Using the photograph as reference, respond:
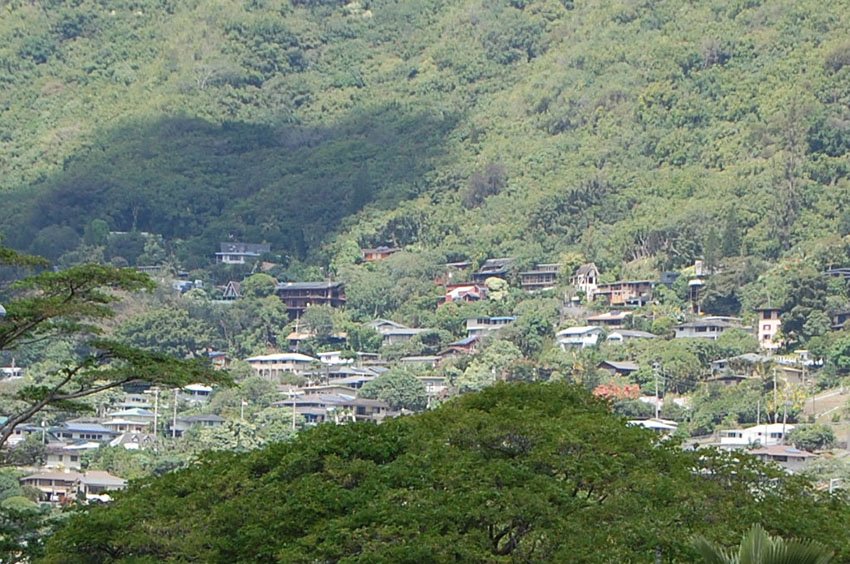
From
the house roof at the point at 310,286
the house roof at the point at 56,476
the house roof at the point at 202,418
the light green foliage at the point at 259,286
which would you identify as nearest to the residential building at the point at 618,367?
the house roof at the point at 202,418

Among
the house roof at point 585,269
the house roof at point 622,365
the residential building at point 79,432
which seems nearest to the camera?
the residential building at point 79,432

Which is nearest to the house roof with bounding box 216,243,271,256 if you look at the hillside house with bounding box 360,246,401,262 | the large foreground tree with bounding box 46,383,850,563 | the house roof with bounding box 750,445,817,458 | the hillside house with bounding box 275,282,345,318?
the hillside house with bounding box 360,246,401,262

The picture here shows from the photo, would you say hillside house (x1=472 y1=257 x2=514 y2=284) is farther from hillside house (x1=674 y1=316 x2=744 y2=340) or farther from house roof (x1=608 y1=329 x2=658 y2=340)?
hillside house (x1=674 y1=316 x2=744 y2=340)

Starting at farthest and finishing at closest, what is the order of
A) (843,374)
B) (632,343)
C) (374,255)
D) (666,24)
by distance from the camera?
(666,24) < (374,255) < (632,343) < (843,374)

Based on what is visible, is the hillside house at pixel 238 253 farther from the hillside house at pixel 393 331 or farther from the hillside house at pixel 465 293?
the hillside house at pixel 393 331

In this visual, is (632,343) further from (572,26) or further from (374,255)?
(572,26)

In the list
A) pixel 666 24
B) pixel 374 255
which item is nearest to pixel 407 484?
pixel 374 255

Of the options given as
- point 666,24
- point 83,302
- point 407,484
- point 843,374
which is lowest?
point 843,374

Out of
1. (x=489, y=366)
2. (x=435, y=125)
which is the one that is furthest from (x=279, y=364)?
(x=435, y=125)
